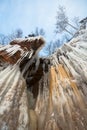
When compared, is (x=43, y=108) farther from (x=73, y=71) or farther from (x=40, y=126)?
(x=73, y=71)

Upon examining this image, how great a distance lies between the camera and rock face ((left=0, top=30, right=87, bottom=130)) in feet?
8.09

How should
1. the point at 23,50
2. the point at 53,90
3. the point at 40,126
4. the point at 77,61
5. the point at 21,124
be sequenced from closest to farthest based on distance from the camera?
the point at 21,124
the point at 40,126
the point at 53,90
the point at 77,61
the point at 23,50

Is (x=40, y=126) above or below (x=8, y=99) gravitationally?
below

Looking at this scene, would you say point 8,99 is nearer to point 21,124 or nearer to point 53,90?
point 21,124

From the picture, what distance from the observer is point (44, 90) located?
10.6 ft

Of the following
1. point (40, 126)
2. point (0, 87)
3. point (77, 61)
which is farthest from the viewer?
A: point (77, 61)

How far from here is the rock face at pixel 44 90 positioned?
2467mm

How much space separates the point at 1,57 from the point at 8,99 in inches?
34.9

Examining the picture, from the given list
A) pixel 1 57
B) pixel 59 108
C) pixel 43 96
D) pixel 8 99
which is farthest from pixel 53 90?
pixel 1 57

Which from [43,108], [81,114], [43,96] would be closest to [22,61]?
[43,96]

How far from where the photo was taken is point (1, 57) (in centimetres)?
338

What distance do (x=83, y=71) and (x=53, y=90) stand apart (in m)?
0.43

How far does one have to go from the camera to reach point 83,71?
3.05 m

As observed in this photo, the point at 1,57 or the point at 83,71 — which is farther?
the point at 1,57
